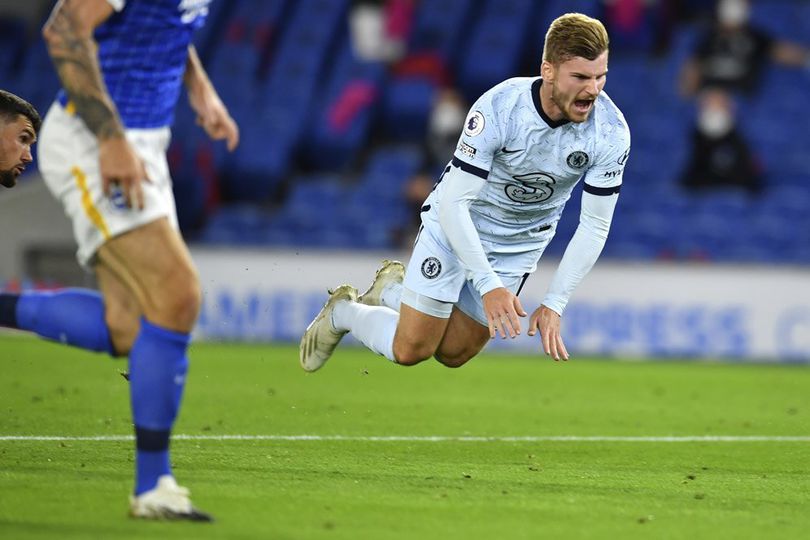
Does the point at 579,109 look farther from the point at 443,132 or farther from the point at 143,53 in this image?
the point at 443,132

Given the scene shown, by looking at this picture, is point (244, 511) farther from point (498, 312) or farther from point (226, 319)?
point (226, 319)

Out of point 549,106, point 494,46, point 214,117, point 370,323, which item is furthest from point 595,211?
point 494,46

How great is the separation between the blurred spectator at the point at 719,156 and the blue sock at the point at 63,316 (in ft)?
43.6

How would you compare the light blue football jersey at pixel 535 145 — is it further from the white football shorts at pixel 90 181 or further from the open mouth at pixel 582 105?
the white football shorts at pixel 90 181

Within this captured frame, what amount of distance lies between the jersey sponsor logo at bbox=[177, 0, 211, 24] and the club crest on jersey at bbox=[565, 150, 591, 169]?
6.83ft

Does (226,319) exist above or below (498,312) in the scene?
below

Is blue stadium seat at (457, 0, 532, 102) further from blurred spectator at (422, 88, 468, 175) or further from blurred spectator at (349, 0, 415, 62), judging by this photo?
blurred spectator at (422, 88, 468, 175)

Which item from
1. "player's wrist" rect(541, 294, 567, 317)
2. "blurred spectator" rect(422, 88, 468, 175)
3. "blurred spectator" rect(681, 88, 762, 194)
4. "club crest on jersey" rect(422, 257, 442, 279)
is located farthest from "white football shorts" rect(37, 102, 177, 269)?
"blurred spectator" rect(681, 88, 762, 194)

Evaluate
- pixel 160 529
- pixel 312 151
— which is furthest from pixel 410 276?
pixel 312 151

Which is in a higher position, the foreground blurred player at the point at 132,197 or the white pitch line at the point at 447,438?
the foreground blurred player at the point at 132,197

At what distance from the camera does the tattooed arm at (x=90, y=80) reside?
14.2 ft

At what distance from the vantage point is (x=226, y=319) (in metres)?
15.0

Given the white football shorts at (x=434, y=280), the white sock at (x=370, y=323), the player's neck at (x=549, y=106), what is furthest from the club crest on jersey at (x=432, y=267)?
the player's neck at (x=549, y=106)

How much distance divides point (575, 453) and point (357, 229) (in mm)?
10039
